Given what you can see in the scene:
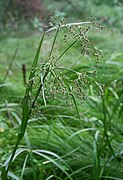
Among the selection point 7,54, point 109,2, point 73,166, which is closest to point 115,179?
point 73,166

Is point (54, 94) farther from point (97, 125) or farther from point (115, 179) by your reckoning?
point (97, 125)

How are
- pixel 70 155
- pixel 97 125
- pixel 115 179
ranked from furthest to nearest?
1. pixel 97 125
2. pixel 70 155
3. pixel 115 179

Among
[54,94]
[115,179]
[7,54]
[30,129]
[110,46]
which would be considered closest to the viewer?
[54,94]

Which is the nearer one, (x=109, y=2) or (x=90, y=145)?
(x=90, y=145)

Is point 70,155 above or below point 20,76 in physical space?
below

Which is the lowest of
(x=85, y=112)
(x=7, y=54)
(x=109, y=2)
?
(x=85, y=112)

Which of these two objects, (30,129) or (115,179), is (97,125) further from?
(115,179)

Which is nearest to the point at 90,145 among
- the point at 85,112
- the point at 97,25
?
the point at 85,112

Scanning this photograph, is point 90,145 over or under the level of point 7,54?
under

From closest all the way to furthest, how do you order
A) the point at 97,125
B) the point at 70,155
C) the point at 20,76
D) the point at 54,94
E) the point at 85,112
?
the point at 54,94 → the point at 70,155 → the point at 97,125 → the point at 85,112 → the point at 20,76
